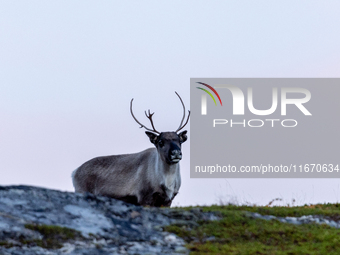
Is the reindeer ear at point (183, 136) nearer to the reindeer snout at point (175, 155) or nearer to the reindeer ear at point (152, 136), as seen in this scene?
Result: the reindeer ear at point (152, 136)

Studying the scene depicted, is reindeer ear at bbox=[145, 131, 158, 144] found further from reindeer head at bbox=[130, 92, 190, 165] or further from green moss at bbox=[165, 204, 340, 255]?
green moss at bbox=[165, 204, 340, 255]

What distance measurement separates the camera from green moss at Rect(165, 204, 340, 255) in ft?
31.9

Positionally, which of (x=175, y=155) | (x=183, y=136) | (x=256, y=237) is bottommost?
(x=256, y=237)

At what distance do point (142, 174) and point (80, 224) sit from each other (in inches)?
298

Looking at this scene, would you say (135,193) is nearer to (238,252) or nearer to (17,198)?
(17,198)

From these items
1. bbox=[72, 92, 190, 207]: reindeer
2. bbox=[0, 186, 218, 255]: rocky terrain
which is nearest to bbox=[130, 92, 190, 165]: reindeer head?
bbox=[72, 92, 190, 207]: reindeer

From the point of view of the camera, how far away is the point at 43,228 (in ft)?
32.3

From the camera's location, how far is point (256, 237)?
1038 cm

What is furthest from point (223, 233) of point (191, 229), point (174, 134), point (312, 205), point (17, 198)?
point (174, 134)

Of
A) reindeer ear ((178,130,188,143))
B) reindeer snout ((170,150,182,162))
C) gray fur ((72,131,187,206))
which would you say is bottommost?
gray fur ((72,131,187,206))

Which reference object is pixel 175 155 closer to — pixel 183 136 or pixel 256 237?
pixel 183 136

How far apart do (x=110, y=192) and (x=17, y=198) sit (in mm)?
7685

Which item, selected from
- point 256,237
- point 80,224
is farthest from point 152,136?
point 256,237

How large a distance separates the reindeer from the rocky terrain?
18.5ft
